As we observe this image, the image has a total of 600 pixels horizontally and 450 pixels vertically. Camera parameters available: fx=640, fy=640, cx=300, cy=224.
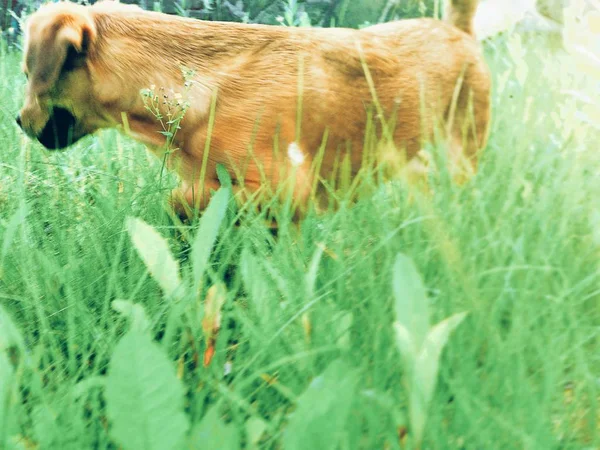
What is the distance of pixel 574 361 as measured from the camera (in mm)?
916

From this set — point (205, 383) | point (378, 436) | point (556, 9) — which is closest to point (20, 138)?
point (205, 383)

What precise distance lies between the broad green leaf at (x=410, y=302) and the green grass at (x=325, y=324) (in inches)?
2.8

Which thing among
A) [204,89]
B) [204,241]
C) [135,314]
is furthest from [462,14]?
[135,314]

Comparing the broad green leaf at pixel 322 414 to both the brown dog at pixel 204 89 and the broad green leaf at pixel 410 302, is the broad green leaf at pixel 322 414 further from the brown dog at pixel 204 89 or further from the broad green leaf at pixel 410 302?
the brown dog at pixel 204 89

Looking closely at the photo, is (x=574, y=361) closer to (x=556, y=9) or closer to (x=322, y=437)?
(x=322, y=437)

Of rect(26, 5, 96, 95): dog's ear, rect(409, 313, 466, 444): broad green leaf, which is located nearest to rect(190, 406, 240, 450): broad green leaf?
rect(409, 313, 466, 444): broad green leaf

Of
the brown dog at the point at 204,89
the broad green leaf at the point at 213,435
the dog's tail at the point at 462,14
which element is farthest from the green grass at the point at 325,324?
the dog's tail at the point at 462,14

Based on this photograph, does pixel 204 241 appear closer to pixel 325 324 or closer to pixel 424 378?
pixel 325 324

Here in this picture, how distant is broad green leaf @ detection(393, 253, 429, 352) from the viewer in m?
0.78

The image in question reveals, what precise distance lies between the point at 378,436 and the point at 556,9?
4.62 m

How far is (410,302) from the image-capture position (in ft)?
2.60

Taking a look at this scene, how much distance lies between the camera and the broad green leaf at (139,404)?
666 mm

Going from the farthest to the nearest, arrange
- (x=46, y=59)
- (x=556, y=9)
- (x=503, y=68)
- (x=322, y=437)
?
(x=556, y=9) < (x=503, y=68) < (x=46, y=59) < (x=322, y=437)

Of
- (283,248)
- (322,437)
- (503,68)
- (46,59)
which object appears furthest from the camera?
(503,68)
